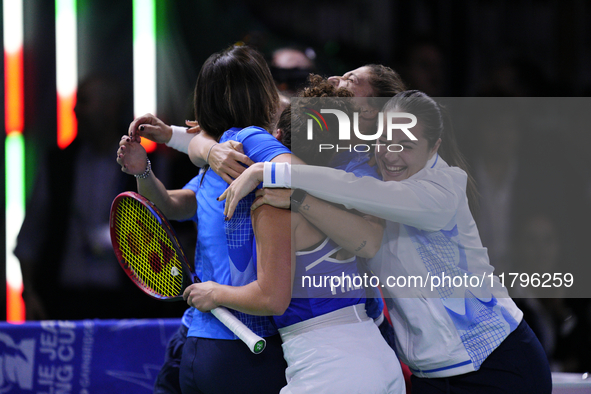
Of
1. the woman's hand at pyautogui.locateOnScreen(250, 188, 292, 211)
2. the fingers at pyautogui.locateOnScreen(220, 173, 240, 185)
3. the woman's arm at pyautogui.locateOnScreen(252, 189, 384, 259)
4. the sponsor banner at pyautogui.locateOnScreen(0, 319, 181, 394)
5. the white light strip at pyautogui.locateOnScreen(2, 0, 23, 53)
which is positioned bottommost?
the sponsor banner at pyautogui.locateOnScreen(0, 319, 181, 394)

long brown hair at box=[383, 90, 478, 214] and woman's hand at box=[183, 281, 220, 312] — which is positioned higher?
long brown hair at box=[383, 90, 478, 214]

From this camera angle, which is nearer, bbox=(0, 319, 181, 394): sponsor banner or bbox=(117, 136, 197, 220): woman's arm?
bbox=(117, 136, 197, 220): woman's arm

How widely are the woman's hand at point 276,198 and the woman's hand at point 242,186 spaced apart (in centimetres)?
3

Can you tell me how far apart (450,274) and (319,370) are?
43cm

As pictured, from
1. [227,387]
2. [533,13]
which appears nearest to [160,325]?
[227,387]

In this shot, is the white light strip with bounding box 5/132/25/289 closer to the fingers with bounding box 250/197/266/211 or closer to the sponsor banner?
the sponsor banner

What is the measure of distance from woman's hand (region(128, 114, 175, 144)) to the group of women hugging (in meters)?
0.35

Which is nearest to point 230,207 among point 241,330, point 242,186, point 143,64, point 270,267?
point 242,186

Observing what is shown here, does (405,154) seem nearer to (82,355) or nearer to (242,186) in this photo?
(242,186)

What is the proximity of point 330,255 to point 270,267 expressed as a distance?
16 centimetres

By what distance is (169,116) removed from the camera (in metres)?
2.90

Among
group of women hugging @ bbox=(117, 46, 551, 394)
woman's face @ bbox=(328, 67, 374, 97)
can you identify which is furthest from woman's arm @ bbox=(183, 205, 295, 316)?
woman's face @ bbox=(328, 67, 374, 97)

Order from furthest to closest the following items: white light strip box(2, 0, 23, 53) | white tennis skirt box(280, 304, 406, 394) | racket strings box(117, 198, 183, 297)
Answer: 1. white light strip box(2, 0, 23, 53)
2. racket strings box(117, 198, 183, 297)
3. white tennis skirt box(280, 304, 406, 394)

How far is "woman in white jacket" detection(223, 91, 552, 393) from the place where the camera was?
3.98 ft
